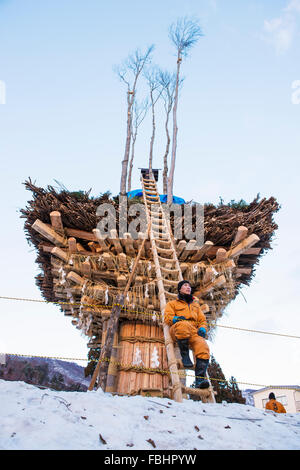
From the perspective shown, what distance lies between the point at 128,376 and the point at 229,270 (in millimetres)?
2372

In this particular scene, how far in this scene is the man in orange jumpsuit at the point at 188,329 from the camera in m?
3.75

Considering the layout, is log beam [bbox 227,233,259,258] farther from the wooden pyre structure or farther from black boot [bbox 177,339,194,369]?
black boot [bbox 177,339,194,369]

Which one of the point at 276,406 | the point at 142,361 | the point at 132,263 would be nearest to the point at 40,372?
the point at 142,361

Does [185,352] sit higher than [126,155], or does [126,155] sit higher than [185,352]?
[126,155]

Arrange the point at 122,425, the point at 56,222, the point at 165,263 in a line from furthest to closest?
the point at 165,263, the point at 56,222, the point at 122,425

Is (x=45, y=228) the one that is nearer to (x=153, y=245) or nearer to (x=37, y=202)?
(x=37, y=202)

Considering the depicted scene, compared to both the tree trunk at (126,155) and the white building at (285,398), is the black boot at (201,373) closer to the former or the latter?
the tree trunk at (126,155)

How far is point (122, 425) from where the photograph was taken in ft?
7.23

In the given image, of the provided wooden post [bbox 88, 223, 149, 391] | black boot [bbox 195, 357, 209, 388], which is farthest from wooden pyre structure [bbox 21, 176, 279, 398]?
black boot [bbox 195, 357, 209, 388]

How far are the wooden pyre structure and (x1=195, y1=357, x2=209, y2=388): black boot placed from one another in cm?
160

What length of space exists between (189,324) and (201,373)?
0.53 m

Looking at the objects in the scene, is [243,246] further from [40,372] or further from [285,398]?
[40,372]

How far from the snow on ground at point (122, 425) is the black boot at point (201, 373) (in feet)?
2.16

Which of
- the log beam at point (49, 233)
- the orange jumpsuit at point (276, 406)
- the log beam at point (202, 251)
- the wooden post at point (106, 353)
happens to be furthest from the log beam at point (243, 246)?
the log beam at point (49, 233)
